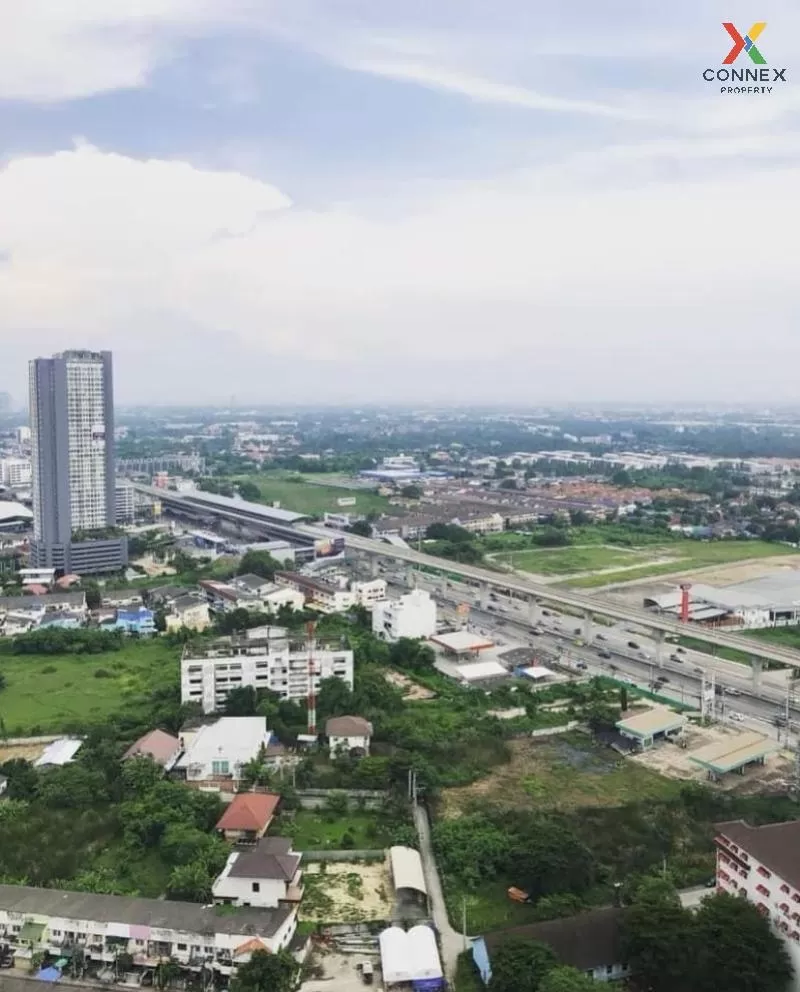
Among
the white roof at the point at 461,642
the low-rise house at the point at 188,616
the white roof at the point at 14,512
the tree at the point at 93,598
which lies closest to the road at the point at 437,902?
the white roof at the point at 461,642

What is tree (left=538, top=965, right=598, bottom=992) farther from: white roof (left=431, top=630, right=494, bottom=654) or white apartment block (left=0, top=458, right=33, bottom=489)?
white apartment block (left=0, top=458, right=33, bottom=489)

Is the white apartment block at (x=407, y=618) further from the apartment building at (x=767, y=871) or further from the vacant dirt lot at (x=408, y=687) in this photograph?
the apartment building at (x=767, y=871)

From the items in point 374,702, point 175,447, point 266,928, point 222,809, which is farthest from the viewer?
point 175,447

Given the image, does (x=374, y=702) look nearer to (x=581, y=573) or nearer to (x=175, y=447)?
(x=581, y=573)

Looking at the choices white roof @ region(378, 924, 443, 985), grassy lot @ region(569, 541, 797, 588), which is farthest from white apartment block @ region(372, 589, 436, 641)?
white roof @ region(378, 924, 443, 985)

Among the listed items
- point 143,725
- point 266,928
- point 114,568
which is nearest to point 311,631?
point 143,725
